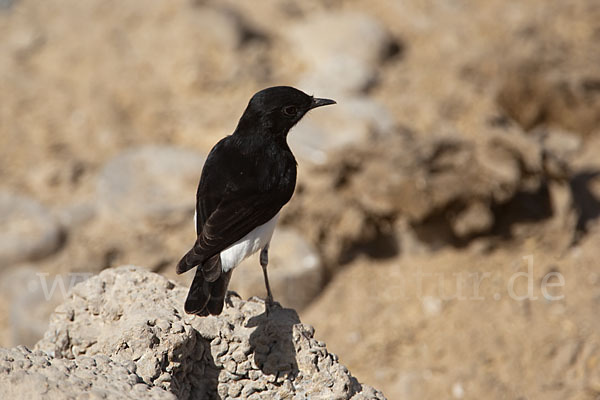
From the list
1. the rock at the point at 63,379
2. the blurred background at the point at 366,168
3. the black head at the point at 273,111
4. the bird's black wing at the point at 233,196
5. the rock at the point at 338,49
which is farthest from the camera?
the rock at the point at 338,49

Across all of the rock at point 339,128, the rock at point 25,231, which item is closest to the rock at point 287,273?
the rock at point 339,128

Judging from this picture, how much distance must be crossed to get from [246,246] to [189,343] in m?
0.64

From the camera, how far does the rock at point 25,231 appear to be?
7883mm

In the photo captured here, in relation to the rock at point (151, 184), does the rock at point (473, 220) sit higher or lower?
lower

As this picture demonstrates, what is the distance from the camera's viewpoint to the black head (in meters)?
4.53

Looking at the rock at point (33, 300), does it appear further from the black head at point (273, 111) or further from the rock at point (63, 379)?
the rock at point (63, 379)

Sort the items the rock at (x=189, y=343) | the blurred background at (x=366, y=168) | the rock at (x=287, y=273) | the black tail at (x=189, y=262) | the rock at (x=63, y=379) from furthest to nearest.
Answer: the rock at (x=287, y=273) → the blurred background at (x=366, y=168) → the black tail at (x=189, y=262) → the rock at (x=189, y=343) → the rock at (x=63, y=379)

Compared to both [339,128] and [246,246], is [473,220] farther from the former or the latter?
[246,246]

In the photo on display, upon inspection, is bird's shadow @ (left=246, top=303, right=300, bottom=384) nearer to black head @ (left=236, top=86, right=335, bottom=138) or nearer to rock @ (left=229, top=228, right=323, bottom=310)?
black head @ (left=236, top=86, right=335, bottom=138)

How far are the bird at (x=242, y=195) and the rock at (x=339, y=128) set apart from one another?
10.4 feet

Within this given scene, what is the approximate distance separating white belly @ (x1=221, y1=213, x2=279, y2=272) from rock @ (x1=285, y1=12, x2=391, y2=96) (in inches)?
196

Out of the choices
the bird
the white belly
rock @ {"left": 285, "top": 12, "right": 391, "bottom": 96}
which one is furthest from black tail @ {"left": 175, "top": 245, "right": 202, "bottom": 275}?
rock @ {"left": 285, "top": 12, "right": 391, "bottom": 96}

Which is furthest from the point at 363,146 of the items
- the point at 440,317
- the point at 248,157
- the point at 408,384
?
the point at 248,157

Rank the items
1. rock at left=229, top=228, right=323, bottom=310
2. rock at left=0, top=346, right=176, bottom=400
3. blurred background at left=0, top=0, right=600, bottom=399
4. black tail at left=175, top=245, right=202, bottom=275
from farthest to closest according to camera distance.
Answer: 1. rock at left=229, top=228, right=323, bottom=310
2. blurred background at left=0, top=0, right=600, bottom=399
3. black tail at left=175, top=245, right=202, bottom=275
4. rock at left=0, top=346, right=176, bottom=400
